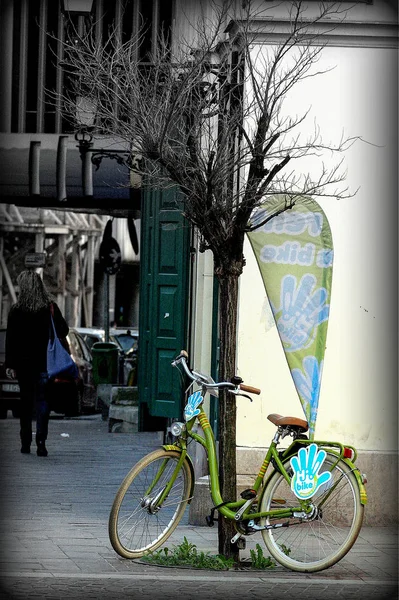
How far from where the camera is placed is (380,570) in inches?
276

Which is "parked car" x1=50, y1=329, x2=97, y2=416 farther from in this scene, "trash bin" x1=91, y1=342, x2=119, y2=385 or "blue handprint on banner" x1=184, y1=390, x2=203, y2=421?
"blue handprint on banner" x1=184, y1=390, x2=203, y2=421

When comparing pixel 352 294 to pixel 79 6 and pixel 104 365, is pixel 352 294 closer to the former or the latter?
pixel 79 6

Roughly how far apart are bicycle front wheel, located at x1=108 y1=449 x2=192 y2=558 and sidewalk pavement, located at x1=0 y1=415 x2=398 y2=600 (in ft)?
0.52

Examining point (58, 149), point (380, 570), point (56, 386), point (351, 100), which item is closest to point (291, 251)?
point (351, 100)

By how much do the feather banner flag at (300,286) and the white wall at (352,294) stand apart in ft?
0.20

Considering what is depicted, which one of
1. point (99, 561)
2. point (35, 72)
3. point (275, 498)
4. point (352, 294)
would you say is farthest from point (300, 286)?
point (35, 72)

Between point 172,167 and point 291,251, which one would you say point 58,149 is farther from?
point 172,167

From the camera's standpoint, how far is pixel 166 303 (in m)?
12.0

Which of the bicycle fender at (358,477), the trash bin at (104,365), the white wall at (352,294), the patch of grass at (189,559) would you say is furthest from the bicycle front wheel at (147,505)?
the trash bin at (104,365)

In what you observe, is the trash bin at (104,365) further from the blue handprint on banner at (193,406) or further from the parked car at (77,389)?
the blue handprint on banner at (193,406)

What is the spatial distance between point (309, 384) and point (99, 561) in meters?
2.11

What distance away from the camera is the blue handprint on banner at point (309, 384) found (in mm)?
8281

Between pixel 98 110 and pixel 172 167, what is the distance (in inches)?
28.5

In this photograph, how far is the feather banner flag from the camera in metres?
8.28
